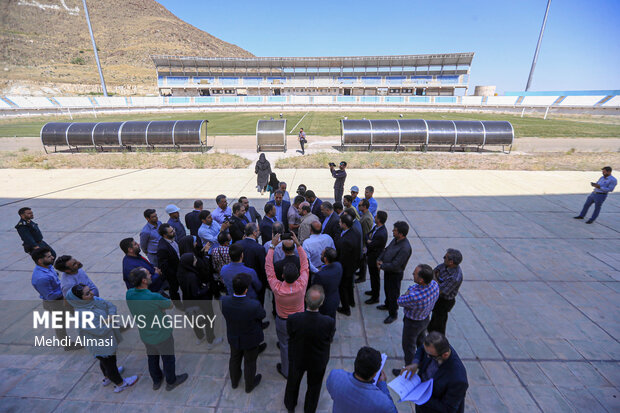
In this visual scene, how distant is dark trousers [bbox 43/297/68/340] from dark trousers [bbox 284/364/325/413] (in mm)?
3295

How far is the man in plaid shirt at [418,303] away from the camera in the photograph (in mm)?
3289

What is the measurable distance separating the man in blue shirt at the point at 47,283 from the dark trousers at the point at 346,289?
4.01m

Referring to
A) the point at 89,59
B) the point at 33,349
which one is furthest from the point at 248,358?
the point at 89,59

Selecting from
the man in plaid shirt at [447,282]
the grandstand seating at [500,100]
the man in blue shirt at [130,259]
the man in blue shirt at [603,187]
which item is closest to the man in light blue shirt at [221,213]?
the man in blue shirt at [130,259]

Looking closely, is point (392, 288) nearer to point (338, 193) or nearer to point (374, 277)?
point (374, 277)

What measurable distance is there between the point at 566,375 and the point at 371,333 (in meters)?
2.52

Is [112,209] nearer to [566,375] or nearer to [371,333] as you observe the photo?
[371,333]

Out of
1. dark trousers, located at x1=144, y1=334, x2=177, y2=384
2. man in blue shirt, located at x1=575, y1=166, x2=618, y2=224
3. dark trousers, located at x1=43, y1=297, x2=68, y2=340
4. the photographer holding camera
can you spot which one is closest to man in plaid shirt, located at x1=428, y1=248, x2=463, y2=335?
dark trousers, located at x1=144, y1=334, x2=177, y2=384

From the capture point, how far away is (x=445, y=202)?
1018 centimetres

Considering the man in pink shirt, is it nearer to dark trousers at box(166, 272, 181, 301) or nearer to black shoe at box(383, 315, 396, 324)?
dark trousers at box(166, 272, 181, 301)

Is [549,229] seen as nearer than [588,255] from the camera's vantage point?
No

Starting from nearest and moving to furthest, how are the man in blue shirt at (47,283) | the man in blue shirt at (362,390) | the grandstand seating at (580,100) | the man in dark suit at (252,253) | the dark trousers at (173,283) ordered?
the man in blue shirt at (362,390) → the man in blue shirt at (47,283) → the man in dark suit at (252,253) → the dark trousers at (173,283) → the grandstand seating at (580,100)

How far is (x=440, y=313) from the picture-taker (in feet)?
13.2

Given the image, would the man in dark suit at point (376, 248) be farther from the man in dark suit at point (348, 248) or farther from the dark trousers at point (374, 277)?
the man in dark suit at point (348, 248)
